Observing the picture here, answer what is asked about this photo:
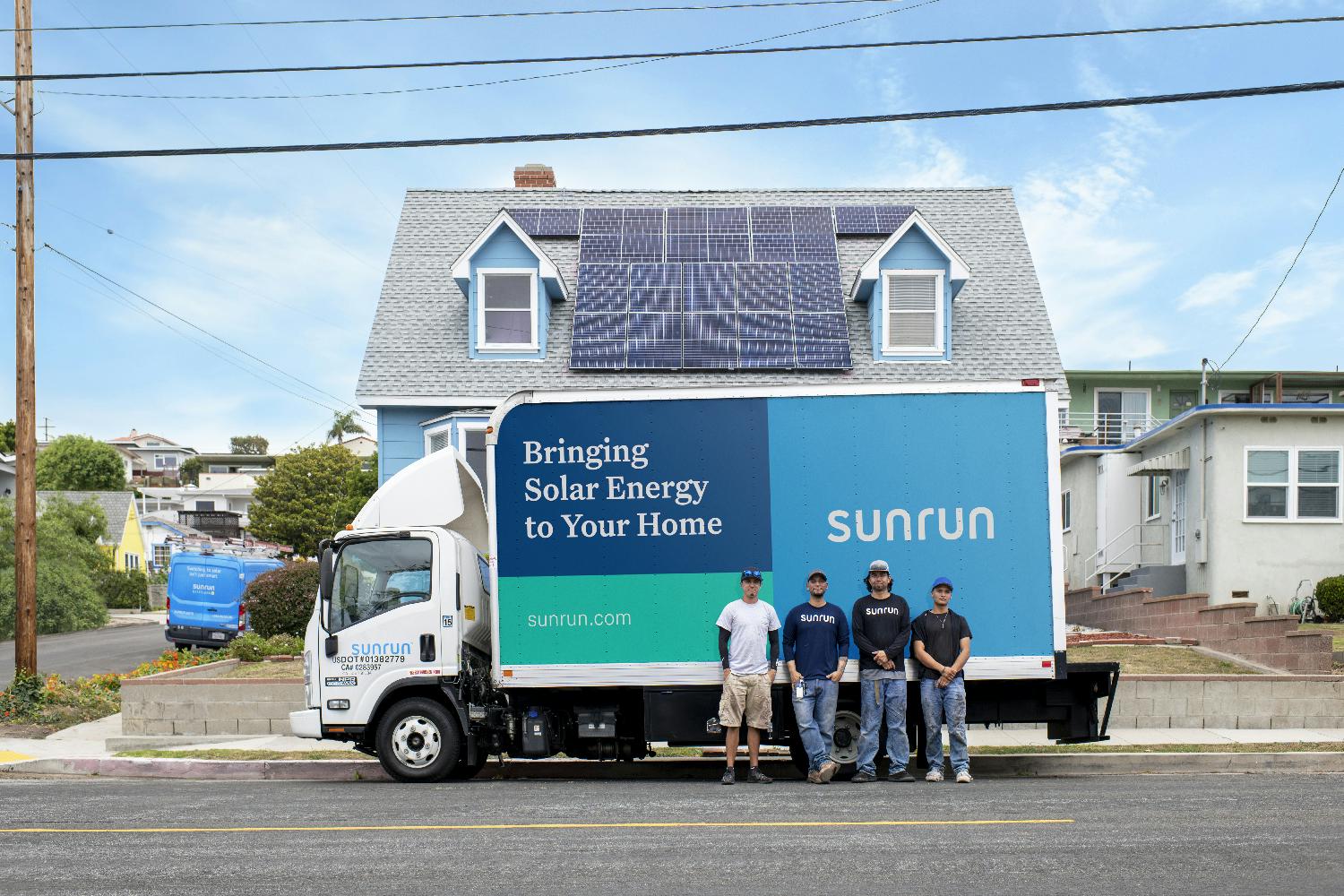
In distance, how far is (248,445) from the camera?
150500mm

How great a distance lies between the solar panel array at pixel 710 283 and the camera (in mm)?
21484

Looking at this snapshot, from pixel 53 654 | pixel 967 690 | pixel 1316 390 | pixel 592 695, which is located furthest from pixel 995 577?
pixel 1316 390

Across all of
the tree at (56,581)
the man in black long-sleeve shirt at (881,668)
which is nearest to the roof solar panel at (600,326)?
the man in black long-sleeve shirt at (881,668)

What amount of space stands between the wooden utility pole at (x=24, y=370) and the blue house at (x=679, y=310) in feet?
17.7

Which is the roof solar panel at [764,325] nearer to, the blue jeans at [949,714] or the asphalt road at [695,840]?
the blue jeans at [949,714]

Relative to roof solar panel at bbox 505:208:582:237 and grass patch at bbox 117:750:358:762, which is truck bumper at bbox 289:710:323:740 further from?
roof solar panel at bbox 505:208:582:237

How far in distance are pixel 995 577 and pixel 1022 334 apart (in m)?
12.1

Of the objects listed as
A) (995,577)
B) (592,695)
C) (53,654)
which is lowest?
(53,654)

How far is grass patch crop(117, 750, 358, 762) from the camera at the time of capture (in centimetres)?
1363

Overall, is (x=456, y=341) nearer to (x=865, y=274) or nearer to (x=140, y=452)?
(x=865, y=274)

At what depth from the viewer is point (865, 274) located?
2212 cm

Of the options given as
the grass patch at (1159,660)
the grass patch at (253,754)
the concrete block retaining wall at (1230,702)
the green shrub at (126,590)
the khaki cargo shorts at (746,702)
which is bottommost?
the green shrub at (126,590)

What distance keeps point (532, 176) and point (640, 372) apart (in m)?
8.16

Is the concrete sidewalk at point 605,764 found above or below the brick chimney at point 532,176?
below
